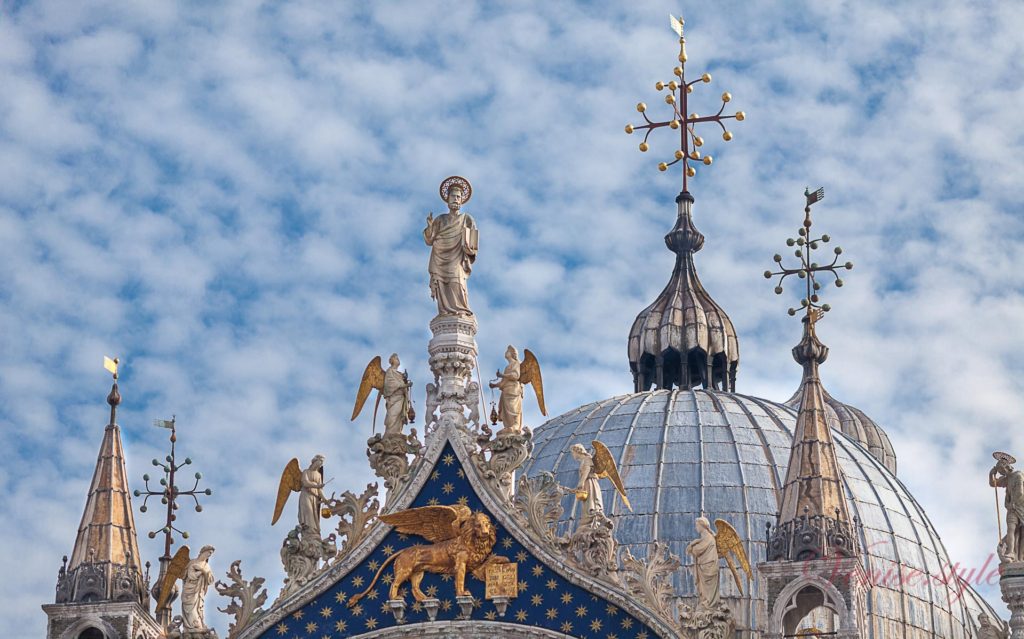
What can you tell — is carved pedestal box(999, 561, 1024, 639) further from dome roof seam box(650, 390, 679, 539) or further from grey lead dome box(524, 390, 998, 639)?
dome roof seam box(650, 390, 679, 539)

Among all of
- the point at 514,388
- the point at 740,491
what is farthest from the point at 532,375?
the point at 740,491

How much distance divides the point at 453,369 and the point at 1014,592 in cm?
982

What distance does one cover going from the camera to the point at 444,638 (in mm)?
42875

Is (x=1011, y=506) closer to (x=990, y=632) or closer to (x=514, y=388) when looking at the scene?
(x=990, y=632)

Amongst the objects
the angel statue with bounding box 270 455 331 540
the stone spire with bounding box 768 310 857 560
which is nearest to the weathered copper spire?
the angel statue with bounding box 270 455 331 540

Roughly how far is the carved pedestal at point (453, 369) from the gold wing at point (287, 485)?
2.24 m

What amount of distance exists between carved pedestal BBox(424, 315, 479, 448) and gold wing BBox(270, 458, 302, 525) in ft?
7.34

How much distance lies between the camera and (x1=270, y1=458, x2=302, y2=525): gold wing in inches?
1758

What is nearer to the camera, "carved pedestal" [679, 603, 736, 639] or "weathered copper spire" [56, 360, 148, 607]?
"carved pedestal" [679, 603, 736, 639]

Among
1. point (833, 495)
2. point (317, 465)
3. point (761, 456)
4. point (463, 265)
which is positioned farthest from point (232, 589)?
point (761, 456)

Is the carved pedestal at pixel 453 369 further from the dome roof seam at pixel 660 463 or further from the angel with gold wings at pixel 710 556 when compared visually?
the dome roof seam at pixel 660 463

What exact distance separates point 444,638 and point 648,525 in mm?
9866

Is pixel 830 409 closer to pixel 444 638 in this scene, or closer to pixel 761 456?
pixel 761 456

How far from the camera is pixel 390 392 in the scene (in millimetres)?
45000
